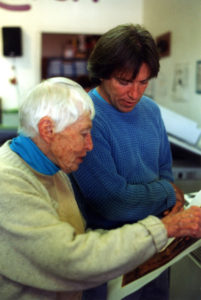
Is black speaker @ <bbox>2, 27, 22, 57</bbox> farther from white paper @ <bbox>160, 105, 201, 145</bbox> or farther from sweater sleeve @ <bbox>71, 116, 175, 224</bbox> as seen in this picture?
sweater sleeve @ <bbox>71, 116, 175, 224</bbox>

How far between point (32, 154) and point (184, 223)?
1.34 feet

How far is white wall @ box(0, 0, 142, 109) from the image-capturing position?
185 inches

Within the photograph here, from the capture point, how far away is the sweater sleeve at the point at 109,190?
1.02 meters

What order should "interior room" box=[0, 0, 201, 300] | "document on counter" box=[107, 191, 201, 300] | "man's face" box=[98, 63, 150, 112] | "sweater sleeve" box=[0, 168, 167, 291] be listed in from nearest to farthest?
"sweater sleeve" box=[0, 168, 167, 291], "document on counter" box=[107, 191, 201, 300], "man's face" box=[98, 63, 150, 112], "interior room" box=[0, 0, 201, 300]

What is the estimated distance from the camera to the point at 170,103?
121 inches

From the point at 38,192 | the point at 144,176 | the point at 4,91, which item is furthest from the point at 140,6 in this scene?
the point at 38,192

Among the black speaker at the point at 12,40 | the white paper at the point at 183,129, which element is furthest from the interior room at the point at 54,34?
the white paper at the point at 183,129

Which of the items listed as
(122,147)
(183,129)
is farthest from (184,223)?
(183,129)

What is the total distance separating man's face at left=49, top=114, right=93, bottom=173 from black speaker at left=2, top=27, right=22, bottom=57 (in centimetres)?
419

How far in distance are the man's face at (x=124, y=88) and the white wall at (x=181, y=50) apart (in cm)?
140

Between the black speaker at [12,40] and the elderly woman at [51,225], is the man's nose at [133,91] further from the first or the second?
the black speaker at [12,40]

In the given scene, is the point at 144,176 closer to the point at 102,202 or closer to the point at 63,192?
the point at 102,202

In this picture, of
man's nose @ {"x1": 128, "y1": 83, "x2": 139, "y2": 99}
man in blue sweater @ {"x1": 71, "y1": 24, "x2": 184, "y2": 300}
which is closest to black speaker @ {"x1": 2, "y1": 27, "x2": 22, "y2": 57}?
man in blue sweater @ {"x1": 71, "y1": 24, "x2": 184, "y2": 300}

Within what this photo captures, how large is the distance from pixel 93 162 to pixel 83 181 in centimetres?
7
